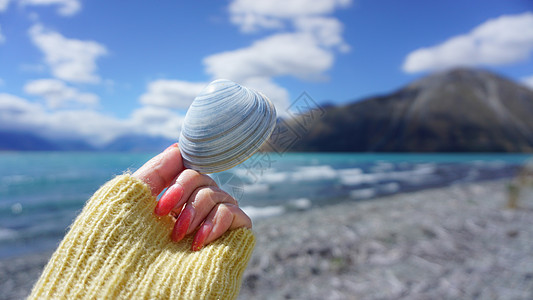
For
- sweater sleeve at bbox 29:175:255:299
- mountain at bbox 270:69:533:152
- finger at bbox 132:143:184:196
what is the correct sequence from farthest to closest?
mountain at bbox 270:69:533:152
finger at bbox 132:143:184:196
sweater sleeve at bbox 29:175:255:299

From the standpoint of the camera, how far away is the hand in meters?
1.16

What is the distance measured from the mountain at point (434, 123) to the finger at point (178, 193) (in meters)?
94.3

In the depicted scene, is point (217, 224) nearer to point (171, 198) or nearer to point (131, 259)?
point (171, 198)

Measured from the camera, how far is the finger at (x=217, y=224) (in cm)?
115

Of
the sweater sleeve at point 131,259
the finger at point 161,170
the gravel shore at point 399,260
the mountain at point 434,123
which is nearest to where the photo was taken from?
the sweater sleeve at point 131,259

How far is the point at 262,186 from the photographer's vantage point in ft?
68.0

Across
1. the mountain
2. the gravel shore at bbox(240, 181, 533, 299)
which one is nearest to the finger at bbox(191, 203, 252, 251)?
the gravel shore at bbox(240, 181, 533, 299)

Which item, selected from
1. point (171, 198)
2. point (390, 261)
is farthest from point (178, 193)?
point (390, 261)

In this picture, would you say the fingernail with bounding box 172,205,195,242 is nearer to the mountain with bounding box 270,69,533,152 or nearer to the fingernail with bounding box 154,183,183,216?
the fingernail with bounding box 154,183,183,216

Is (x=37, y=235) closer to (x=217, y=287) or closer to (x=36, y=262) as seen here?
(x=36, y=262)

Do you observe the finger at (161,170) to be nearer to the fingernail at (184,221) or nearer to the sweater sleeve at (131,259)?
the sweater sleeve at (131,259)

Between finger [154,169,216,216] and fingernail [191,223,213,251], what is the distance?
0.14 meters

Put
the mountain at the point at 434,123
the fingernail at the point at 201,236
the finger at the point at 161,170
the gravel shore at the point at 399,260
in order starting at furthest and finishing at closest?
the mountain at the point at 434,123, the gravel shore at the point at 399,260, the finger at the point at 161,170, the fingernail at the point at 201,236

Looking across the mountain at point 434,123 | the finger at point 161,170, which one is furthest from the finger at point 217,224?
the mountain at point 434,123
